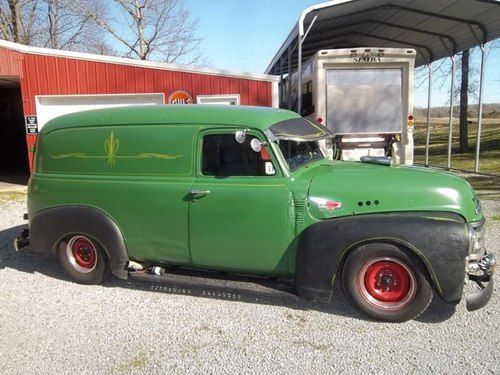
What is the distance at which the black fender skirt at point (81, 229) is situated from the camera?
4.56 metres

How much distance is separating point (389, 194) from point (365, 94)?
686 cm

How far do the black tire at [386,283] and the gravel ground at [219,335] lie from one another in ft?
0.41

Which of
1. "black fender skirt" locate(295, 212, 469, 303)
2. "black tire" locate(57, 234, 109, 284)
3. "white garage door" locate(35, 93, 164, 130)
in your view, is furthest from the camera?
"white garage door" locate(35, 93, 164, 130)

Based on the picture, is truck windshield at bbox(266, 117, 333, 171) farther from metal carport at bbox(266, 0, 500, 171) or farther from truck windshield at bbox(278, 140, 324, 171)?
metal carport at bbox(266, 0, 500, 171)

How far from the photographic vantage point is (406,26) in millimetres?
12531

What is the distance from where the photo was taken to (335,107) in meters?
10.1

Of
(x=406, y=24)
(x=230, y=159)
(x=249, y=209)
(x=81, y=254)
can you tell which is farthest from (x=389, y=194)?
(x=406, y=24)

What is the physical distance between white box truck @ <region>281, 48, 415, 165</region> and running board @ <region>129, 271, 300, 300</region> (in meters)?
6.22

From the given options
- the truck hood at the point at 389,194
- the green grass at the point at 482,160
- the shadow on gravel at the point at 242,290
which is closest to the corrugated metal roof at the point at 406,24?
the green grass at the point at 482,160

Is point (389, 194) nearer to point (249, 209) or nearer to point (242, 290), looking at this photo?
point (249, 209)

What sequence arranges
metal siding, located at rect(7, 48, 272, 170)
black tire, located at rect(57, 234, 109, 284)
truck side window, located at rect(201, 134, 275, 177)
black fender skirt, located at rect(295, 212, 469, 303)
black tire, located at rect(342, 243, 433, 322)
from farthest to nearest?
1. metal siding, located at rect(7, 48, 272, 170)
2. black tire, located at rect(57, 234, 109, 284)
3. truck side window, located at rect(201, 134, 275, 177)
4. black tire, located at rect(342, 243, 433, 322)
5. black fender skirt, located at rect(295, 212, 469, 303)

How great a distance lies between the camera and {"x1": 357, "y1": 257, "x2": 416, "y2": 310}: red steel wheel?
3.73 meters

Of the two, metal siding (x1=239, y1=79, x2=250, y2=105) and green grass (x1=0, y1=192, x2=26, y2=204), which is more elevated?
metal siding (x1=239, y1=79, x2=250, y2=105)

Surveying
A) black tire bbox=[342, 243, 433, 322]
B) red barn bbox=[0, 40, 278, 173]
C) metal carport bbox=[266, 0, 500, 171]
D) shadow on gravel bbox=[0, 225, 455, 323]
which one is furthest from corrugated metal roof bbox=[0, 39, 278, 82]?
black tire bbox=[342, 243, 433, 322]
